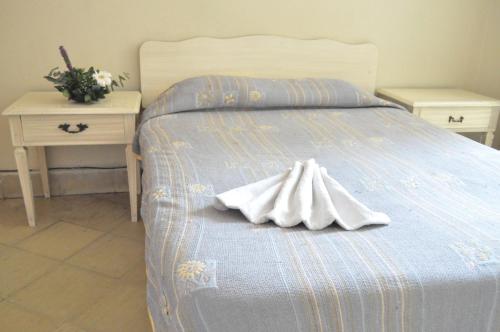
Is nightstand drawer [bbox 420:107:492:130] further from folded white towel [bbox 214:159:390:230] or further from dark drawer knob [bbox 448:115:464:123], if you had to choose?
folded white towel [bbox 214:159:390:230]

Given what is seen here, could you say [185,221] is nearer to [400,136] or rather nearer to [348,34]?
[400,136]

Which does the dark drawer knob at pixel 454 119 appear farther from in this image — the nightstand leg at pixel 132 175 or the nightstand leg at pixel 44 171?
the nightstand leg at pixel 44 171

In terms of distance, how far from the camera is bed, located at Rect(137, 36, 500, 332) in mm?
924

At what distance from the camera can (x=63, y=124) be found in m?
2.08

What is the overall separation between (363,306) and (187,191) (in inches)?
24.5

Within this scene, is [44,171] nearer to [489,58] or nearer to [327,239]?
[327,239]

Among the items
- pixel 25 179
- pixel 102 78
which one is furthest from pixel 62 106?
pixel 25 179

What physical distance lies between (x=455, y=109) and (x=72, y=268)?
2.17m

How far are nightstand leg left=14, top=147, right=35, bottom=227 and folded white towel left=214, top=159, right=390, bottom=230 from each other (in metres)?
1.31

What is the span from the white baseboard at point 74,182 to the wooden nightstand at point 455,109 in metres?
1.71

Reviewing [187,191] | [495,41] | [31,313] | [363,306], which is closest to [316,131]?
[187,191]

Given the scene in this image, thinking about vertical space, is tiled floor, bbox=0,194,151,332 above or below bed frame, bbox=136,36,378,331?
below

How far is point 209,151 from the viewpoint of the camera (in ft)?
5.61

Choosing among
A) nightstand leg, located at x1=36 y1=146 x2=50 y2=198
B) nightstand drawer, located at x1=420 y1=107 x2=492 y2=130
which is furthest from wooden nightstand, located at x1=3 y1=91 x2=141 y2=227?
nightstand drawer, located at x1=420 y1=107 x2=492 y2=130
